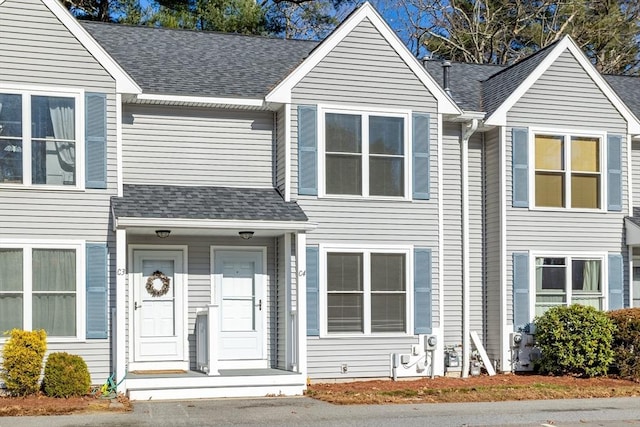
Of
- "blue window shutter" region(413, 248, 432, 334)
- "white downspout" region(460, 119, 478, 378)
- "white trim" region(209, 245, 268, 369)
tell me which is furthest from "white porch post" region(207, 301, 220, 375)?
"white downspout" region(460, 119, 478, 378)

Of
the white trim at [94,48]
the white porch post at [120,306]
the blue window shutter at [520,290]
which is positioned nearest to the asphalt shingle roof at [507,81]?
the blue window shutter at [520,290]

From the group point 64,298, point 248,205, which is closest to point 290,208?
point 248,205

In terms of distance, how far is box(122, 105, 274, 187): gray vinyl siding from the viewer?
17281 mm

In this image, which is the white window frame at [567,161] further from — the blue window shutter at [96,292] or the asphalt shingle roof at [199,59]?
the blue window shutter at [96,292]

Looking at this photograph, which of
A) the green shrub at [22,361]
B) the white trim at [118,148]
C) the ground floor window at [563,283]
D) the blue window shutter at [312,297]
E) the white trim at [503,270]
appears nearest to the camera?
the green shrub at [22,361]

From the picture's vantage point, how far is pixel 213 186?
694 inches

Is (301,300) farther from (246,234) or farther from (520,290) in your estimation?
(520,290)

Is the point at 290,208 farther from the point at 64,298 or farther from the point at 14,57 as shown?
the point at 14,57

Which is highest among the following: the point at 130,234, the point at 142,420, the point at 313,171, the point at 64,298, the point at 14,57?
the point at 14,57

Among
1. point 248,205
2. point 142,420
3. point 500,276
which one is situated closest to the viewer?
point 142,420

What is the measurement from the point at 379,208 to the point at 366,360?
2812 millimetres

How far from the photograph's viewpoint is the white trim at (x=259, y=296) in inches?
691

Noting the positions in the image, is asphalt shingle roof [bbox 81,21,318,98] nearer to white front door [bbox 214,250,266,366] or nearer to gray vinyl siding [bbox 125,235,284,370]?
gray vinyl siding [bbox 125,235,284,370]

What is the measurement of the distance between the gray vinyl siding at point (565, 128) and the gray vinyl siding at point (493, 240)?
230mm
